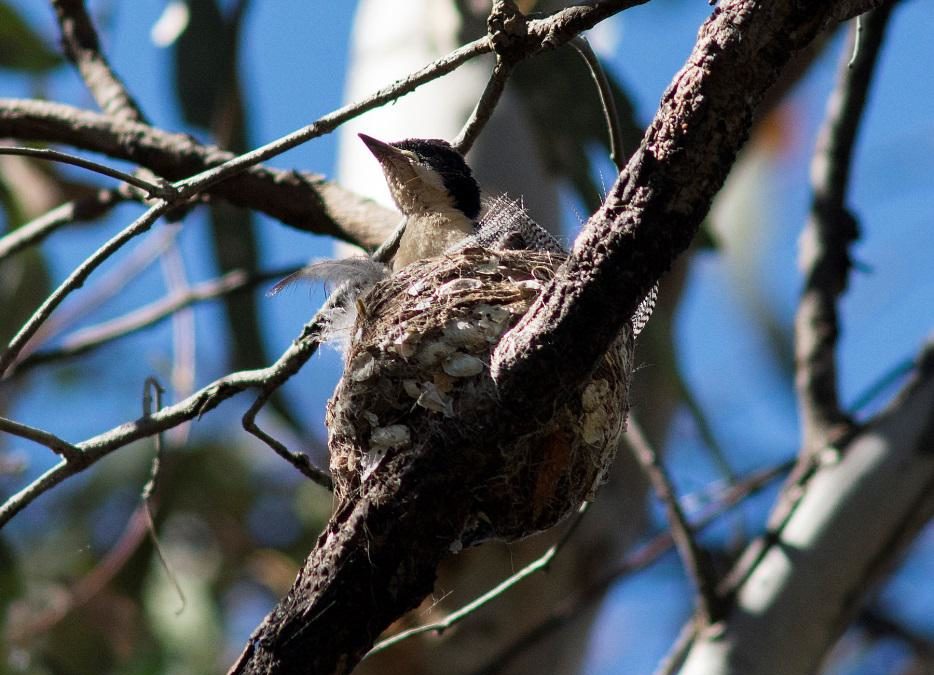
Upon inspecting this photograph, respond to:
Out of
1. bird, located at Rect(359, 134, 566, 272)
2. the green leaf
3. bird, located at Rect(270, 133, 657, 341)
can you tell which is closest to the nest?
bird, located at Rect(270, 133, 657, 341)

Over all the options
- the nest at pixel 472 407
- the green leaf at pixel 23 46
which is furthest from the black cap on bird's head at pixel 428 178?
the green leaf at pixel 23 46

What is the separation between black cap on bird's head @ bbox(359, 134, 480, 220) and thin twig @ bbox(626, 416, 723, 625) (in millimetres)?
829

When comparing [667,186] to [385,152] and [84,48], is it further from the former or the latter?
[84,48]

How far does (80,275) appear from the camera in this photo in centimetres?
188

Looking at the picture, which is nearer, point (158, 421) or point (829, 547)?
point (158, 421)

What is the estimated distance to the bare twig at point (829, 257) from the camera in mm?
3484

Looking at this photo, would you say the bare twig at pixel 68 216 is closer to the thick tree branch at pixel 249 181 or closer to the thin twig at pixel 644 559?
the thick tree branch at pixel 249 181

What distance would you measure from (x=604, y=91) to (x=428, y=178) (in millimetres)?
1069

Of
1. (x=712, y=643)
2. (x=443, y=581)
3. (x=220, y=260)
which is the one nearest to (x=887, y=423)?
(x=712, y=643)

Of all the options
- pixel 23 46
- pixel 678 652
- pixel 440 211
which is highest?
pixel 23 46

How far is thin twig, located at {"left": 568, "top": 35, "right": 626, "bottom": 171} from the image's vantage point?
214 centimetres

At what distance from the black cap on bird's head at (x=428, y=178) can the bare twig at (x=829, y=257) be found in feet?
3.68

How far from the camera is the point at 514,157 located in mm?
4777

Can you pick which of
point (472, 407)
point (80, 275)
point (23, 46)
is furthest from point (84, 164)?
point (23, 46)
